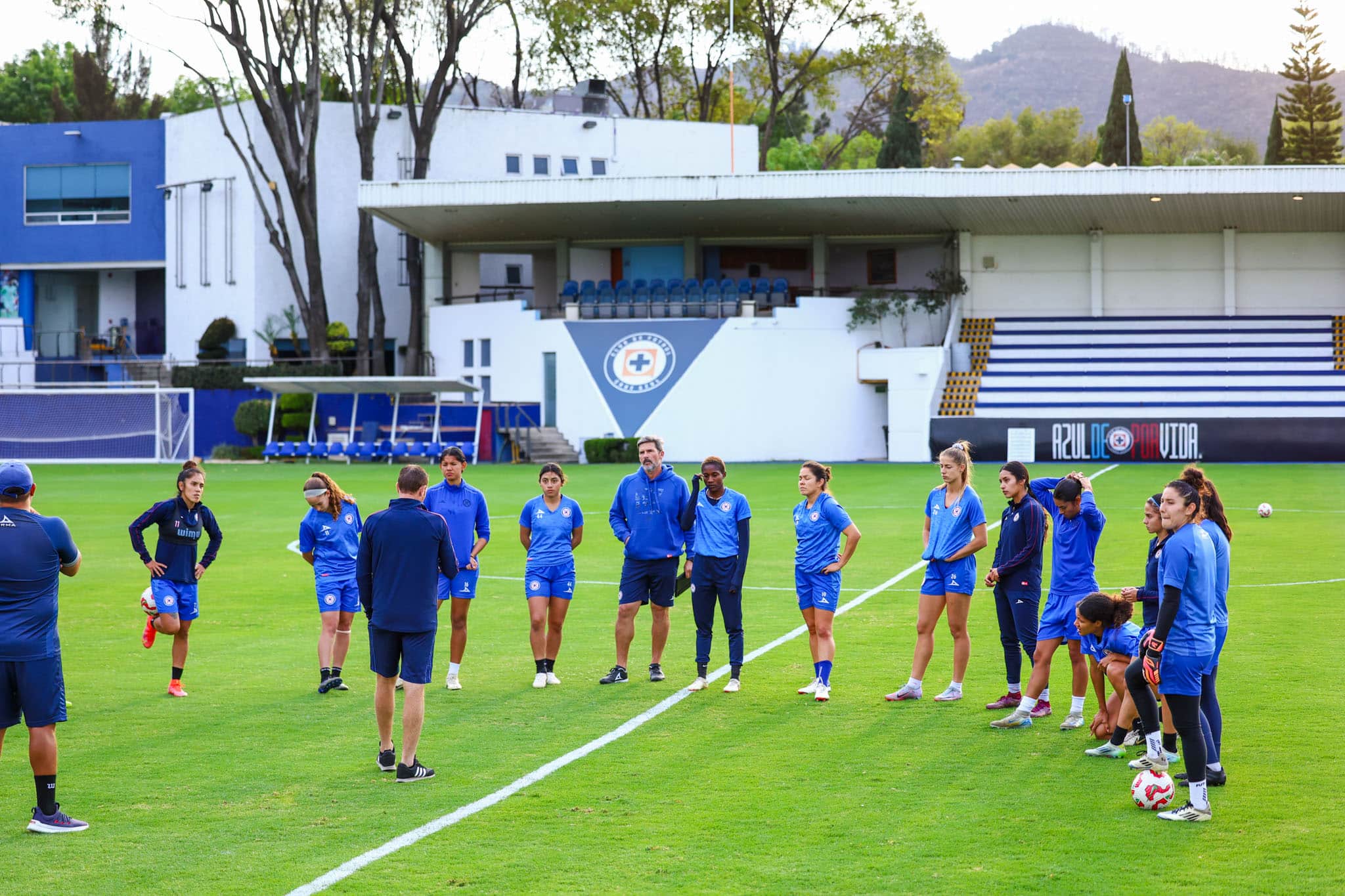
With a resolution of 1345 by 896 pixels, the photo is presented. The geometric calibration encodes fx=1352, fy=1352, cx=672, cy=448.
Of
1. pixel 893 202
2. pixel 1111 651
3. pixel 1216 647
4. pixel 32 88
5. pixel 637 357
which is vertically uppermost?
pixel 32 88

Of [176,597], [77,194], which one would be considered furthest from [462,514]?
[77,194]

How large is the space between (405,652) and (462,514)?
3204 millimetres

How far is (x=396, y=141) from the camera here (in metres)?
54.8

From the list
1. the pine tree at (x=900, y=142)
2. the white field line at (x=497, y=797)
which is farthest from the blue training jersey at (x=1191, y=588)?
the pine tree at (x=900, y=142)

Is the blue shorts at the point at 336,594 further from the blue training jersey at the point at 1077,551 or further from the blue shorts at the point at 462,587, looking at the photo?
the blue training jersey at the point at 1077,551

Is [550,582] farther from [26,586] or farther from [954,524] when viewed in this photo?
[26,586]

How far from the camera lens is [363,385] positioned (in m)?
45.3

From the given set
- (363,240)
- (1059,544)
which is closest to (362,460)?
(363,240)

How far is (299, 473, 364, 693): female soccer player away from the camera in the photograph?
11.4 metres

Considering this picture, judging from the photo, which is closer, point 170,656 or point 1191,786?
point 1191,786

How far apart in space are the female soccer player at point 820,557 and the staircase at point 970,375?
32.6 m

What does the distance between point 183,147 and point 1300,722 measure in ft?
177

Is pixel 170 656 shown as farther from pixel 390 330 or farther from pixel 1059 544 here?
pixel 390 330

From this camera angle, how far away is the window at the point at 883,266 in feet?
169
